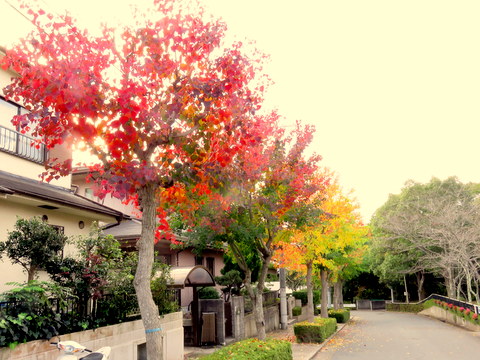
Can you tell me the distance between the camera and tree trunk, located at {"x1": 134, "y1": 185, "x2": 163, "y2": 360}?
21.3 ft

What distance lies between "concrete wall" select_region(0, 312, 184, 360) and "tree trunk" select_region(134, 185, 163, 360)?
7.39ft

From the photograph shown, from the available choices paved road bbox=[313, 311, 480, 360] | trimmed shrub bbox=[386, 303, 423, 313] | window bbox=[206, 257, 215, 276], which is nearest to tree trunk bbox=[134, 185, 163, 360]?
paved road bbox=[313, 311, 480, 360]

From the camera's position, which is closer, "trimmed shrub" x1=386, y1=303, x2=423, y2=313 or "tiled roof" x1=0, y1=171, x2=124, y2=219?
"tiled roof" x1=0, y1=171, x2=124, y2=219

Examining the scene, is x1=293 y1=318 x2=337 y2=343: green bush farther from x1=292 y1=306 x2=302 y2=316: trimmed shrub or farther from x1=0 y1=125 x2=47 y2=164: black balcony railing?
x1=0 y1=125 x2=47 y2=164: black balcony railing

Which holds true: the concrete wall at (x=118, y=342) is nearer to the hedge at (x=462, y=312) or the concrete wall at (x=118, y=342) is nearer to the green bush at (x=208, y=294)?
the green bush at (x=208, y=294)

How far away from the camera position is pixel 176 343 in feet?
43.9

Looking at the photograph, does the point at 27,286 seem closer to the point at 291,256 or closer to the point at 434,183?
the point at 291,256

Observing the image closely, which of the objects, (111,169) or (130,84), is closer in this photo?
(130,84)

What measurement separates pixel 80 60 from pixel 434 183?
4440 cm

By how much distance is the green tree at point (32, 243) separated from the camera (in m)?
8.71

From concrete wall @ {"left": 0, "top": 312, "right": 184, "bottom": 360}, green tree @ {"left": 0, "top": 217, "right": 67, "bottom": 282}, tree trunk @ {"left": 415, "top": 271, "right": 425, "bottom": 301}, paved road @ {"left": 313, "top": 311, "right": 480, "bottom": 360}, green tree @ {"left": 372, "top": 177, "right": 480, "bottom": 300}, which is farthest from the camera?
tree trunk @ {"left": 415, "top": 271, "right": 425, "bottom": 301}

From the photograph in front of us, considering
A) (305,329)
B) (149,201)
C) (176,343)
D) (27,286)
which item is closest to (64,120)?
(149,201)

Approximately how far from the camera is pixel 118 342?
10266 mm

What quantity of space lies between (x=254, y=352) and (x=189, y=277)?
6346 millimetres
